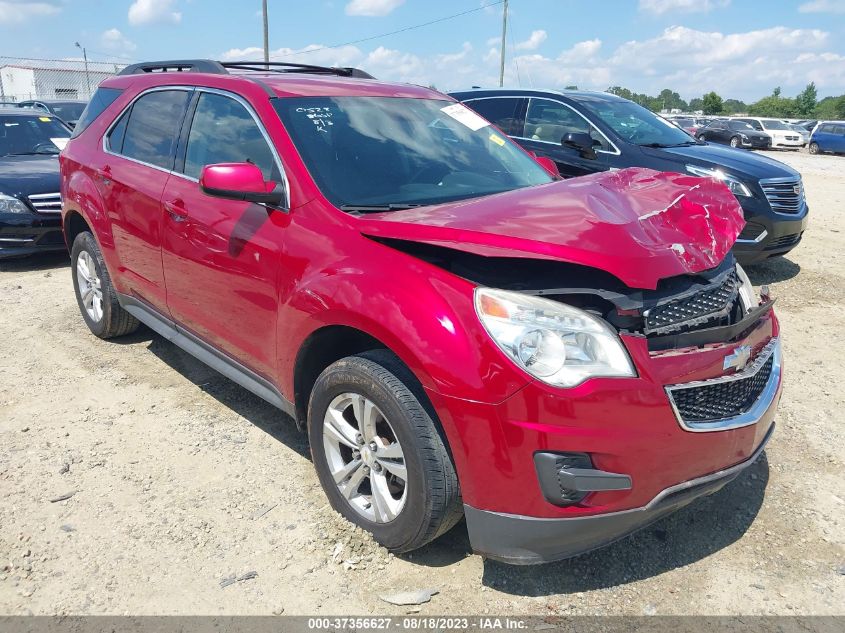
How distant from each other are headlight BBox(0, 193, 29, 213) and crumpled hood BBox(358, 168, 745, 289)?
19.3 feet

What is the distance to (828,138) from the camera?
29.0 meters

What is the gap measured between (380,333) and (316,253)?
542 millimetres

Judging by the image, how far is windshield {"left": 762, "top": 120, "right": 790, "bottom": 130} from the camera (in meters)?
32.2

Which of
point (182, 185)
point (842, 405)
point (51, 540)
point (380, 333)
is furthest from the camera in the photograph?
point (842, 405)

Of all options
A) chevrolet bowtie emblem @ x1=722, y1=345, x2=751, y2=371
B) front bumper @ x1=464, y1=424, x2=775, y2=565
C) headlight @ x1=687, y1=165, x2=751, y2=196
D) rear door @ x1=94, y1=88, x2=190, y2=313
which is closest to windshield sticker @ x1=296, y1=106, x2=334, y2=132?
rear door @ x1=94, y1=88, x2=190, y2=313

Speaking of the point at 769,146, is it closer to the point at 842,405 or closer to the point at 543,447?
the point at 842,405

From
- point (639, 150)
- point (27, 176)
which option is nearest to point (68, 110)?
point (27, 176)

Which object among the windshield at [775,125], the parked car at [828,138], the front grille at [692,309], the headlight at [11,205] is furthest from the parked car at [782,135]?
the front grille at [692,309]

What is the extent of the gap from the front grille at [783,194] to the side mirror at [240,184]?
542cm

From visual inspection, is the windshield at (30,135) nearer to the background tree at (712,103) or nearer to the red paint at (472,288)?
the red paint at (472,288)

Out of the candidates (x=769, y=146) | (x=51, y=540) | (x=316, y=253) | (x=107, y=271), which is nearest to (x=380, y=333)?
(x=316, y=253)

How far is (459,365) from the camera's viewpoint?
2.17 m

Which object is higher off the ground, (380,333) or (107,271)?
(380,333)

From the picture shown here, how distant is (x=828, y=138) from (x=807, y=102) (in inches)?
1692
